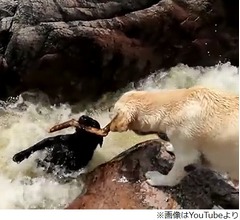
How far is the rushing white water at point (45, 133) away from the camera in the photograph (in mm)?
2070

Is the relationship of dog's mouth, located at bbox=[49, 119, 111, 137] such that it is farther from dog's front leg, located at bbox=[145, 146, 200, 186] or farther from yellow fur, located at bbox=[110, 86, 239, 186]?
dog's front leg, located at bbox=[145, 146, 200, 186]

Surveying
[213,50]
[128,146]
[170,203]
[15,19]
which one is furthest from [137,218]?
[15,19]

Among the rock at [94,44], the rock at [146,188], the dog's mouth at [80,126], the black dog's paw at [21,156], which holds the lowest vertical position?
the black dog's paw at [21,156]

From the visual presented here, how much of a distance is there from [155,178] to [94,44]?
688 millimetres

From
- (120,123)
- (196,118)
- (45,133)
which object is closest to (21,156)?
(45,133)

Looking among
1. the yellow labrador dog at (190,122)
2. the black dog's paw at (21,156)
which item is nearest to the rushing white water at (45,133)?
the black dog's paw at (21,156)

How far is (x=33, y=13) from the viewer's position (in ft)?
7.86

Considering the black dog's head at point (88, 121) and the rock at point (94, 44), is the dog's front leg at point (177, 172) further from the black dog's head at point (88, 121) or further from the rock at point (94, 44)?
the rock at point (94, 44)

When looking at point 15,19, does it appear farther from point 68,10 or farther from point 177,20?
point 177,20

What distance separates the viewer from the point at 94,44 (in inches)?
92.0

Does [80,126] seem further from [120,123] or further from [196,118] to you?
[196,118]

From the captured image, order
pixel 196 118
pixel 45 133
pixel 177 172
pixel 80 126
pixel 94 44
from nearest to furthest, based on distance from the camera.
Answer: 1. pixel 196 118
2. pixel 177 172
3. pixel 80 126
4. pixel 45 133
5. pixel 94 44

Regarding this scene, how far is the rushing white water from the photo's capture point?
207 centimetres

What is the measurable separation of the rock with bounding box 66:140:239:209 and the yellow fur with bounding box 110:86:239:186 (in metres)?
0.05
